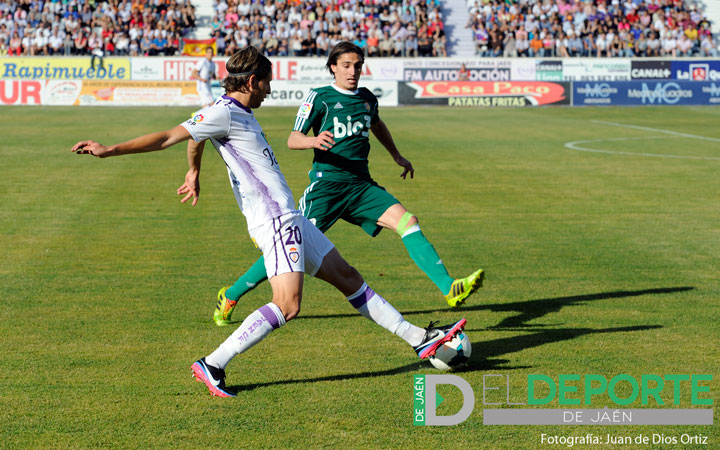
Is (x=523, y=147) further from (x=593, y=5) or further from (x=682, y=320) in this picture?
(x=593, y=5)

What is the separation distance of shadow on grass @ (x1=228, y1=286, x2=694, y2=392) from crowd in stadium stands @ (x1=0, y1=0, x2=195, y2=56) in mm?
38870

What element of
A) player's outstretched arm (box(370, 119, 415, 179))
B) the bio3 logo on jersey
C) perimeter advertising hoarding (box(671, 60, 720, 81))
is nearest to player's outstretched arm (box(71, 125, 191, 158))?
the bio3 logo on jersey

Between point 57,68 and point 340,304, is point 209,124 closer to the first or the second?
point 340,304

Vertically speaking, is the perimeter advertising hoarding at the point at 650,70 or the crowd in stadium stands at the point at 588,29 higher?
the crowd in stadium stands at the point at 588,29

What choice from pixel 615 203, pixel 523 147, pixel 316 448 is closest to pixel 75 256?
pixel 316 448

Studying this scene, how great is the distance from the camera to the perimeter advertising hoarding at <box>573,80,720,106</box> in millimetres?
41750

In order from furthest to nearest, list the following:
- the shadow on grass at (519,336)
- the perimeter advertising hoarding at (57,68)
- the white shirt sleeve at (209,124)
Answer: the perimeter advertising hoarding at (57,68)
the shadow on grass at (519,336)
the white shirt sleeve at (209,124)

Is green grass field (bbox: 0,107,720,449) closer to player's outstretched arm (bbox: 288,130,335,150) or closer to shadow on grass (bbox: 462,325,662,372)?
shadow on grass (bbox: 462,325,662,372)

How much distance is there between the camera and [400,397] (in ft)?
18.3

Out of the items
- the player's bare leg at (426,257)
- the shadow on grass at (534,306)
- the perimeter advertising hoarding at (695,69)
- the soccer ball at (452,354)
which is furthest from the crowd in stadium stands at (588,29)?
the soccer ball at (452,354)

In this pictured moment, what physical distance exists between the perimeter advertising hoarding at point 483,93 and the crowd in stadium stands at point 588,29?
5.43 meters

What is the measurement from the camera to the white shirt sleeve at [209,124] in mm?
5410

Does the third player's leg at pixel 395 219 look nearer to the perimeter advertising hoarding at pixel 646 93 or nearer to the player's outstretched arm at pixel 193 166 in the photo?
the player's outstretched arm at pixel 193 166

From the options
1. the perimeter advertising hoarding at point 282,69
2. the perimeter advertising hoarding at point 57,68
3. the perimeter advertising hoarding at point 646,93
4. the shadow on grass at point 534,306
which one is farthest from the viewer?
the perimeter advertising hoarding at point 282,69
